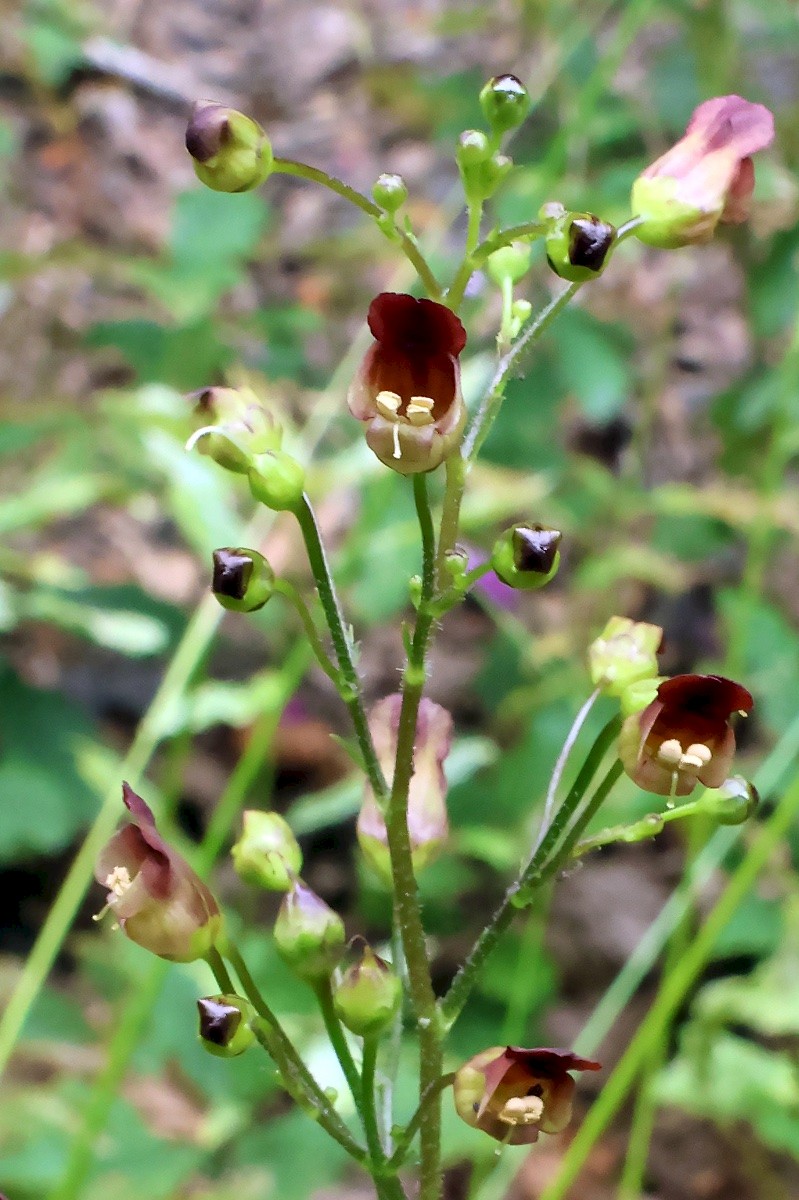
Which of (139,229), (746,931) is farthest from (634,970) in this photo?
(139,229)

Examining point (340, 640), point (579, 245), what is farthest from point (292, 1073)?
point (579, 245)

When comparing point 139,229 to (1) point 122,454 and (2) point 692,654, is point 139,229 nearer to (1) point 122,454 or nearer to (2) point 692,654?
(1) point 122,454

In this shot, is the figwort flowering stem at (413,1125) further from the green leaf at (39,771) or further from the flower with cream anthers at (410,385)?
the green leaf at (39,771)

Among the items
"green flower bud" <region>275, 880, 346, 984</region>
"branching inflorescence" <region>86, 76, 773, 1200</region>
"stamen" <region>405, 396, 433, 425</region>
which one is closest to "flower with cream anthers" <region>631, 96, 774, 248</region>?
"branching inflorescence" <region>86, 76, 773, 1200</region>

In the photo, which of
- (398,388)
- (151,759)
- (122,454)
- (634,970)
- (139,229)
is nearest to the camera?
(398,388)

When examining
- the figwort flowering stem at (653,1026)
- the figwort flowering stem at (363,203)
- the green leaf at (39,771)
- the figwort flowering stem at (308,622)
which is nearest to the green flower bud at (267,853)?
the figwort flowering stem at (308,622)

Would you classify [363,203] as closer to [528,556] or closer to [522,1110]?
[528,556]
